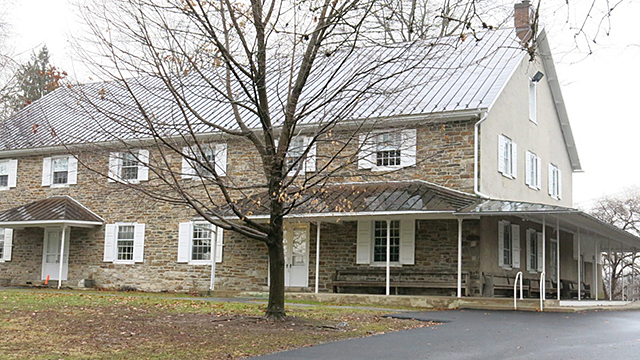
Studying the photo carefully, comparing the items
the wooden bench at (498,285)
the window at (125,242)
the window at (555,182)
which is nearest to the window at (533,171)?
the window at (555,182)

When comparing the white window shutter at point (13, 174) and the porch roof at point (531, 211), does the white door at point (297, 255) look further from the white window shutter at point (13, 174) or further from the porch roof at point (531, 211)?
the white window shutter at point (13, 174)

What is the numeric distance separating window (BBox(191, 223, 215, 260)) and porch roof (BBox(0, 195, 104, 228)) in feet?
11.9

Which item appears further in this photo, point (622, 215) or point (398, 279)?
point (622, 215)

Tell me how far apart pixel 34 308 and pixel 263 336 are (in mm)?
5351

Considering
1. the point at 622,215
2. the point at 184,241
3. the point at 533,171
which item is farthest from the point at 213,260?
the point at 622,215

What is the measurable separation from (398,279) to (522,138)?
6.70m

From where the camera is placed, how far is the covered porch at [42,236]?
22925 millimetres

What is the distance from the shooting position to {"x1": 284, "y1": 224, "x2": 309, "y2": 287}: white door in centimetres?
2088

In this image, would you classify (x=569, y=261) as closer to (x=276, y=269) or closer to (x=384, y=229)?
(x=384, y=229)

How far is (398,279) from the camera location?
18.9 m

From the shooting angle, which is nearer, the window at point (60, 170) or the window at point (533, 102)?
the window at point (533, 102)

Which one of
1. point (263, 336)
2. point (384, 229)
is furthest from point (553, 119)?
point (263, 336)

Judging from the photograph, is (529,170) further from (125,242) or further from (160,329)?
(160,329)

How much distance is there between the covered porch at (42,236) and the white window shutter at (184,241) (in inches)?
127
